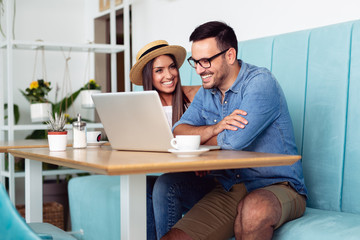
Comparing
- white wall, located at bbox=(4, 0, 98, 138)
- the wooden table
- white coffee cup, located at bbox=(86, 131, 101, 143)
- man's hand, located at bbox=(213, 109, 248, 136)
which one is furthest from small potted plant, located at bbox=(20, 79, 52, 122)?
man's hand, located at bbox=(213, 109, 248, 136)

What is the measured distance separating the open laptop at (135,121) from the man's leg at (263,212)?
0.22 meters

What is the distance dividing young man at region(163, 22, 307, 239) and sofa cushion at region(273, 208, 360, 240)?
4 centimetres

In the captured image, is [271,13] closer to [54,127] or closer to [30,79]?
[54,127]

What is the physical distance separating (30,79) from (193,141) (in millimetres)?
3268

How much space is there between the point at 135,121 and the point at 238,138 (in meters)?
0.35

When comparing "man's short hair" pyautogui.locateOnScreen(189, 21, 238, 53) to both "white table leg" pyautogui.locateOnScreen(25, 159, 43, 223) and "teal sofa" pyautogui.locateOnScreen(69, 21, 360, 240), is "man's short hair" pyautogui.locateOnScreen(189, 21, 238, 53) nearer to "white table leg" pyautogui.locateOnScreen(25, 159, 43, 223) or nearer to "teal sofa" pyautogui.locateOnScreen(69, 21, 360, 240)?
"teal sofa" pyautogui.locateOnScreen(69, 21, 360, 240)

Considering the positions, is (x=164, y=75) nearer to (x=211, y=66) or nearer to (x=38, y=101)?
(x=211, y=66)

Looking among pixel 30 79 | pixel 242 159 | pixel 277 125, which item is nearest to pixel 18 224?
pixel 242 159

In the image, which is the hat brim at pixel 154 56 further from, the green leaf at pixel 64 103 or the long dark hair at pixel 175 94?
the green leaf at pixel 64 103

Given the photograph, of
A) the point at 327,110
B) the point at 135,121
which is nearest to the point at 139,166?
the point at 135,121

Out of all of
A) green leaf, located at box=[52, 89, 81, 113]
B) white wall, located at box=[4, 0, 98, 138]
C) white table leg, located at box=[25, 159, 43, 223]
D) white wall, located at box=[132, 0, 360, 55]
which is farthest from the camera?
white wall, located at box=[4, 0, 98, 138]

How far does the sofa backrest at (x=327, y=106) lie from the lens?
2.03 meters

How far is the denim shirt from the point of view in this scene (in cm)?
175

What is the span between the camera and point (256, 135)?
5.77ft
